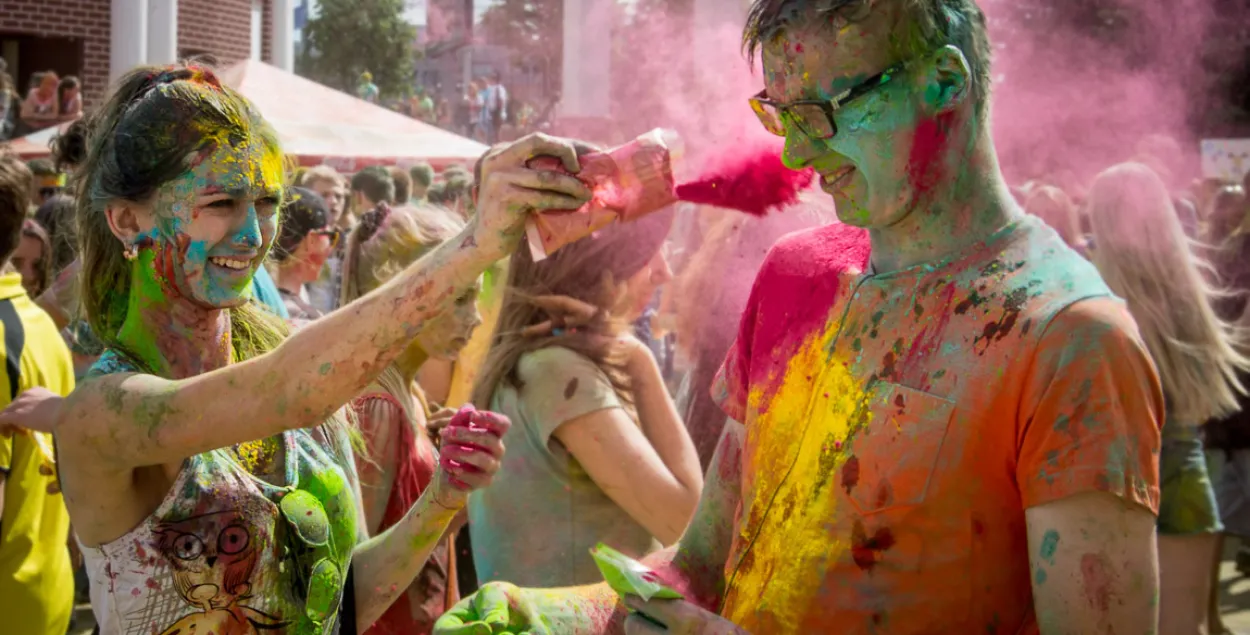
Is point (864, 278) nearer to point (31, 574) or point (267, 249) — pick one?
point (267, 249)

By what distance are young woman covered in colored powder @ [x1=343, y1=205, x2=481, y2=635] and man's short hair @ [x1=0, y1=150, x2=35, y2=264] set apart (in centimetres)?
111

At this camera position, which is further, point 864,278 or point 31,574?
point 31,574

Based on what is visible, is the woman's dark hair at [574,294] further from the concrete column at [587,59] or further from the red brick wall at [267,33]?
the red brick wall at [267,33]

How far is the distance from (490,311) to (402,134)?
7.53m

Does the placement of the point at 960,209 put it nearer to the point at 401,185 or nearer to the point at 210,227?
the point at 210,227

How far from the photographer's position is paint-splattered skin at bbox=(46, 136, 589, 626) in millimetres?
1884

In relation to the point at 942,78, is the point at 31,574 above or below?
below

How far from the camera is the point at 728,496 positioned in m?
2.22

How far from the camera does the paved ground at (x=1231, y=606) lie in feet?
20.3

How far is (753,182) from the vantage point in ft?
8.57

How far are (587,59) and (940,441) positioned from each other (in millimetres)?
3492

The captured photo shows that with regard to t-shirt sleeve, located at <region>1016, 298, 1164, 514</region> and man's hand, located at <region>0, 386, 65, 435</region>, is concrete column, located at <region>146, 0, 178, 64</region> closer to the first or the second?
man's hand, located at <region>0, 386, 65, 435</region>

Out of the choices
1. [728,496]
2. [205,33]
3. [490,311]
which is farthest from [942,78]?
[205,33]

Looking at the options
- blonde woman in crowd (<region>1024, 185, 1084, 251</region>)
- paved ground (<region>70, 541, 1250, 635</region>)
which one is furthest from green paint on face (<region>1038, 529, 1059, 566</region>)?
paved ground (<region>70, 541, 1250, 635</region>)
